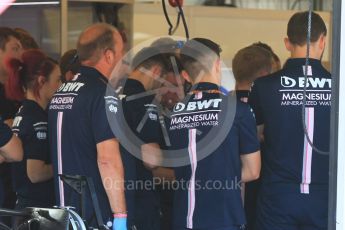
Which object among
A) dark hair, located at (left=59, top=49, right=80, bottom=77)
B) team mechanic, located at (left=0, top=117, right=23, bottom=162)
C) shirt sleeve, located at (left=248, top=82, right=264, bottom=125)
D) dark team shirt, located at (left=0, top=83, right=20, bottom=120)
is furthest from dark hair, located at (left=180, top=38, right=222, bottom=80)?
dark team shirt, located at (left=0, top=83, right=20, bottom=120)

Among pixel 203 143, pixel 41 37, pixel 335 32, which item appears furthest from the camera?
pixel 41 37

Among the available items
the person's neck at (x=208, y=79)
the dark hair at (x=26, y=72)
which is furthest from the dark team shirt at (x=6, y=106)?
the person's neck at (x=208, y=79)

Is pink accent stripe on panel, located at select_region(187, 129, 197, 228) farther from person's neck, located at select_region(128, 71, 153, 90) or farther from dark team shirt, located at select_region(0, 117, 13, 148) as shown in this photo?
dark team shirt, located at select_region(0, 117, 13, 148)

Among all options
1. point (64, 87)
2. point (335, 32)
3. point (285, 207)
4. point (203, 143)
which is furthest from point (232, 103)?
point (335, 32)

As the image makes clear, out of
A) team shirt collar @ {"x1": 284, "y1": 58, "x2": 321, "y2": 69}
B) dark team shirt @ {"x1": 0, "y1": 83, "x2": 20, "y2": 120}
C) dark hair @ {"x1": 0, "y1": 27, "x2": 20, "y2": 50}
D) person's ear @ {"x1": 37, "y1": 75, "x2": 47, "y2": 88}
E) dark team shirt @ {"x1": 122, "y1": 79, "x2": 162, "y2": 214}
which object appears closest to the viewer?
team shirt collar @ {"x1": 284, "y1": 58, "x2": 321, "y2": 69}

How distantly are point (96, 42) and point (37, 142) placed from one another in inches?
25.4

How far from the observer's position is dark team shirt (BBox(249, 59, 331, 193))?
305cm

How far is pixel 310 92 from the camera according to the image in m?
3.05

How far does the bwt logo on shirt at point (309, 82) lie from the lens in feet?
10.0

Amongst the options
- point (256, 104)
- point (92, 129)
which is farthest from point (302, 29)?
point (92, 129)

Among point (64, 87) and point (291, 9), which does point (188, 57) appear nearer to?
point (64, 87)

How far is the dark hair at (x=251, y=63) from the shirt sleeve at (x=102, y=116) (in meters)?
0.87

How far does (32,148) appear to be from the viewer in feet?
11.5

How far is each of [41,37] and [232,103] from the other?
3016mm
